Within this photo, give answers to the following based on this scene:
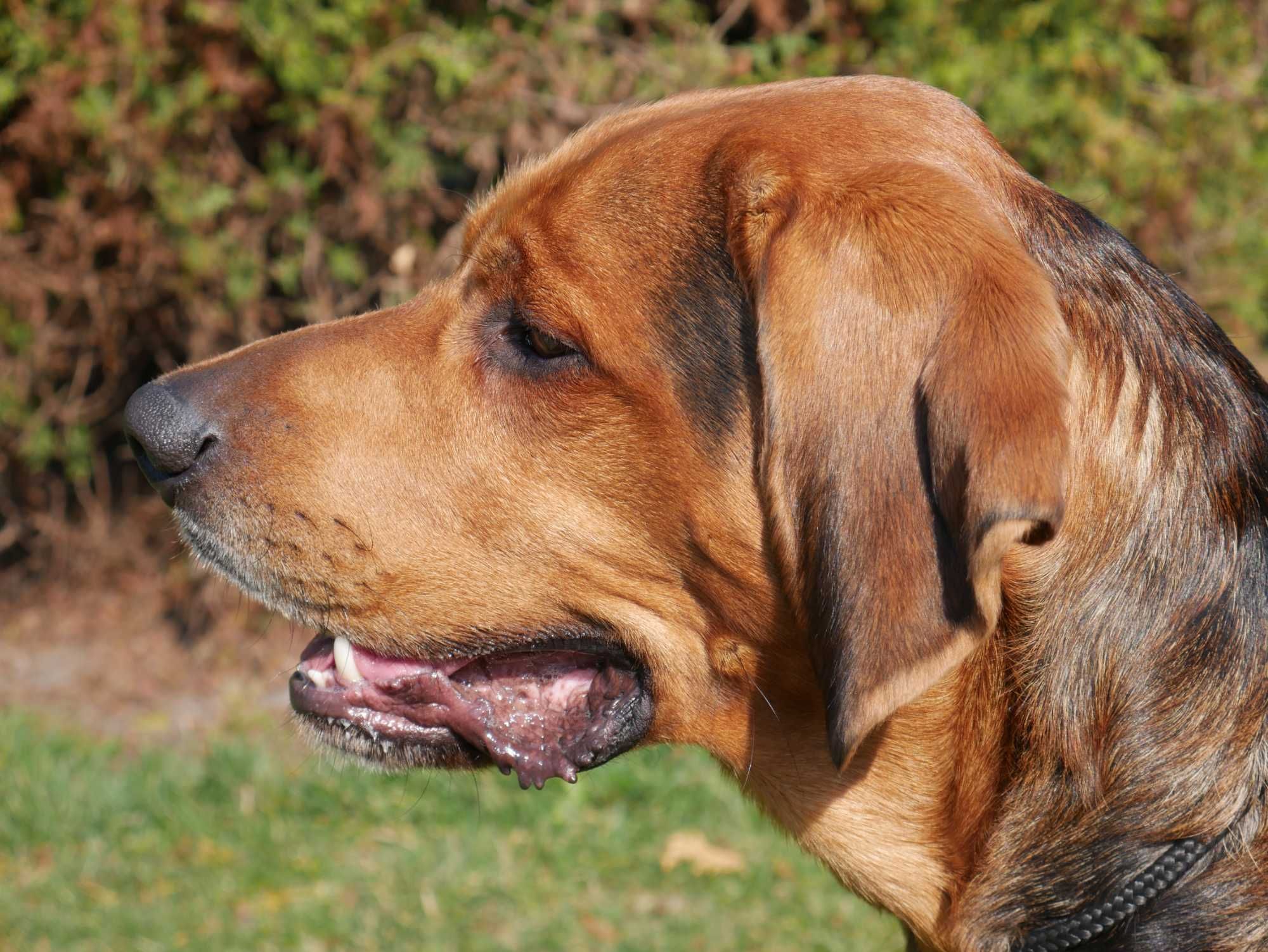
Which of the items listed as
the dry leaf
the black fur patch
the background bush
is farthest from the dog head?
the background bush

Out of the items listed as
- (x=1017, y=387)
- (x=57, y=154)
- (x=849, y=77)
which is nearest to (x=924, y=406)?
(x=1017, y=387)

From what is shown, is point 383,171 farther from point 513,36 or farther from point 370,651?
point 370,651

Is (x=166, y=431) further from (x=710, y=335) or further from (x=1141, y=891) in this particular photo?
(x=1141, y=891)

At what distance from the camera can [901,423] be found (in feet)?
7.84

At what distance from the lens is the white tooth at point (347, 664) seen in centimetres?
322

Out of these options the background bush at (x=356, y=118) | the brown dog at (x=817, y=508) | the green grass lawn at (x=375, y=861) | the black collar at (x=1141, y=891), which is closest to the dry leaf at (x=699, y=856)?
the green grass lawn at (x=375, y=861)

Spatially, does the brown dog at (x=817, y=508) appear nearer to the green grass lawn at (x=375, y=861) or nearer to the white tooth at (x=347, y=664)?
the white tooth at (x=347, y=664)

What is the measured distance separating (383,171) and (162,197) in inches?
42.4

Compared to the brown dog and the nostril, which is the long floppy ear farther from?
the nostril

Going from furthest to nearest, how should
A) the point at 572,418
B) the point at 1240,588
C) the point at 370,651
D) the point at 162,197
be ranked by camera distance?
1. the point at 162,197
2. the point at 370,651
3. the point at 572,418
4. the point at 1240,588

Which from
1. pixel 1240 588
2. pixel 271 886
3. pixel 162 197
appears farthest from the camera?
pixel 162 197

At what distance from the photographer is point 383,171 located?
712cm

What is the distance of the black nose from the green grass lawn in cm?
→ 214

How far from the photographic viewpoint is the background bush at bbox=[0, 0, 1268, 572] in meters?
6.70
